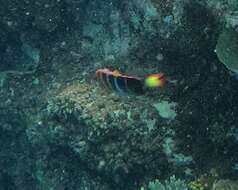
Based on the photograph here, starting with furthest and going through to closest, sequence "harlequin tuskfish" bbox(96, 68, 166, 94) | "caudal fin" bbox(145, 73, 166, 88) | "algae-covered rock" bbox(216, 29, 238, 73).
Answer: "caudal fin" bbox(145, 73, 166, 88) → "algae-covered rock" bbox(216, 29, 238, 73) → "harlequin tuskfish" bbox(96, 68, 166, 94)

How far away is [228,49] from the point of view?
4754mm

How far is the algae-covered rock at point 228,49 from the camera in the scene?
472 centimetres

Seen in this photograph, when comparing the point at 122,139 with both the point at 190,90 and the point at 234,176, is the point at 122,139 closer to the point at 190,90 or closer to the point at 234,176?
the point at 190,90

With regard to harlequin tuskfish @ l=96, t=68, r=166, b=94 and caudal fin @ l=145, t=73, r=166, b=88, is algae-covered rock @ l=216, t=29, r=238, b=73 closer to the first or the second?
caudal fin @ l=145, t=73, r=166, b=88

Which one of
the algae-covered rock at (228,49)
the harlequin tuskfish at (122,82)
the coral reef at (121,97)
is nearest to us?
the harlequin tuskfish at (122,82)

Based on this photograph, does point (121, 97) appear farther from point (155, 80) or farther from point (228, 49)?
point (228, 49)

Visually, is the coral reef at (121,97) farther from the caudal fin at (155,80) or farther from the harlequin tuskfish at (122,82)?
the harlequin tuskfish at (122,82)

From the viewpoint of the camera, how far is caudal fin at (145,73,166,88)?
538 centimetres

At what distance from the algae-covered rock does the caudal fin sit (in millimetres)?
889

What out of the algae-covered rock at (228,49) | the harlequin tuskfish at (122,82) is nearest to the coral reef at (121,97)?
the algae-covered rock at (228,49)

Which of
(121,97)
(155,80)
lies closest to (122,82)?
(155,80)

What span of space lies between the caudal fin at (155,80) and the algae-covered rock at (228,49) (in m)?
0.89

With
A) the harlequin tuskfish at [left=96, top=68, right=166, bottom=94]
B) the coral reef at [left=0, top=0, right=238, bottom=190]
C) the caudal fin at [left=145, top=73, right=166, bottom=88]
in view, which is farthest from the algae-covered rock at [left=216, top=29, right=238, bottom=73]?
the harlequin tuskfish at [left=96, top=68, right=166, bottom=94]

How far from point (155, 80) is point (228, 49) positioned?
103cm
